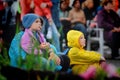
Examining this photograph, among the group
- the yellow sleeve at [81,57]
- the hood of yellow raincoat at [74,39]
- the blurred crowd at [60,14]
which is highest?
the blurred crowd at [60,14]

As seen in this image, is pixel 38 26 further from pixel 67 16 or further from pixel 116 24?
pixel 116 24

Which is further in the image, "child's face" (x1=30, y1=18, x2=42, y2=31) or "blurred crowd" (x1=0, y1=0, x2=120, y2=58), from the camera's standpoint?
"blurred crowd" (x1=0, y1=0, x2=120, y2=58)

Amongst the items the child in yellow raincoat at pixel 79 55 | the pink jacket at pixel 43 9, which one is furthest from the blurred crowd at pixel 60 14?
the child in yellow raincoat at pixel 79 55

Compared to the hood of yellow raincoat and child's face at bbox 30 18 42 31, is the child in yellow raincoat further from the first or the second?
child's face at bbox 30 18 42 31

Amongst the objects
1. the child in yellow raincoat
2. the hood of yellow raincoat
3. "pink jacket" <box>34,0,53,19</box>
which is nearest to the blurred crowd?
"pink jacket" <box>34,0,53,19</box>

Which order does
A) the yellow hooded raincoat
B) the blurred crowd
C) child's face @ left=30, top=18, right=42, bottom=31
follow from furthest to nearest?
the blurred crowd
the yellow hooded raincoat
child's face @ left=30, top=18, right=42, bottom=31

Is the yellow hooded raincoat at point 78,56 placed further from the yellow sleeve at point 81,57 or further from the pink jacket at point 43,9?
the pink jacket at point 43,9

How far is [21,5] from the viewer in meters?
4.52

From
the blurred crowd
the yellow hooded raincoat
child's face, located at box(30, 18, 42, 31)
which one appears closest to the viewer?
child's face, located at box(30, 18, 42, 31)

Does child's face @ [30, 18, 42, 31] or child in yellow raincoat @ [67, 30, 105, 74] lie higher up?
child's face @ [30, 18, 42, 31]

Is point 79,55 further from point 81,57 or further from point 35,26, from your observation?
point 35,26

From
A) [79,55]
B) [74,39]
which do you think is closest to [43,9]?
[74,39]

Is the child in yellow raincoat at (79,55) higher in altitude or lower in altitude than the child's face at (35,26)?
lower

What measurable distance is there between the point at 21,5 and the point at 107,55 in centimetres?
133
